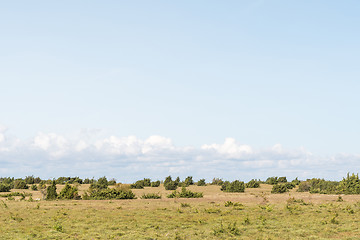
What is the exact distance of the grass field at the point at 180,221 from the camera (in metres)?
27.9

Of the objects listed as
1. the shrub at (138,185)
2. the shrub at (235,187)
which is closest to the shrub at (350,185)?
the shrub at (235,187)

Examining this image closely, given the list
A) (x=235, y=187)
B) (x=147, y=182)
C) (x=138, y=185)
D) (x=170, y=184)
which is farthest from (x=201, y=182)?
(x=235, y=187)

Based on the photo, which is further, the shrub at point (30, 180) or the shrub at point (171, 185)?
the shrub at point (30, 180)

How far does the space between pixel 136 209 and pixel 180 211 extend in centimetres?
494

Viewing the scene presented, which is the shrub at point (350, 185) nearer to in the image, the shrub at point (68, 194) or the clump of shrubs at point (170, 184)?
the clump of shrubs at point (170, 184)

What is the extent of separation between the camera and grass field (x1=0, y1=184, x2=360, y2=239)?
91.7ft

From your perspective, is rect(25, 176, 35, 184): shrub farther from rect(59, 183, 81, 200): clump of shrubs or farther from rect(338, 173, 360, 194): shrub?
rect(338, 173, 360, 194): shrub

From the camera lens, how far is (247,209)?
39.7m

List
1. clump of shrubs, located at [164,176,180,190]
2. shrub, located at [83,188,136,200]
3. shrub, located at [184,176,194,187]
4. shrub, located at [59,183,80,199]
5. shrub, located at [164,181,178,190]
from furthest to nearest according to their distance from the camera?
shrub, located at [184,176,194,187] < clump of shrubs, located at [164,176,180,190] < shrub, located at [164,181,178,190] < shrub, located at [83,188,136,200] < shrub, located at [59,183,80,199]

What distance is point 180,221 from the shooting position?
32.9m

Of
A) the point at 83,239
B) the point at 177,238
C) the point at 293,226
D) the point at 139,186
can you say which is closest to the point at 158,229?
the point at 177,238

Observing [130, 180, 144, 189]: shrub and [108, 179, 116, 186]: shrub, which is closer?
[130, 180, 144, 189]: shrub

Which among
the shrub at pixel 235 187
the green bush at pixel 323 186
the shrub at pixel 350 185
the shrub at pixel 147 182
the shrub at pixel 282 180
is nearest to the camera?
the shrub at pixel 350 185

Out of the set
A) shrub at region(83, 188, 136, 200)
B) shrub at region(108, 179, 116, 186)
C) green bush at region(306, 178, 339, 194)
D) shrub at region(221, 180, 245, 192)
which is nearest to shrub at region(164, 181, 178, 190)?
shrub at region(221, 180, 245, 192)
